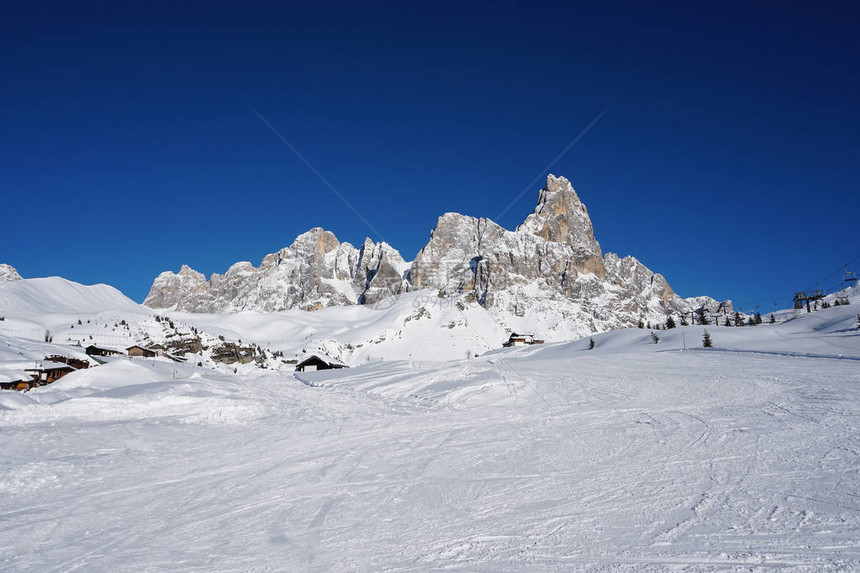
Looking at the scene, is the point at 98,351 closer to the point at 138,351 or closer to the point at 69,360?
the point at 138,351

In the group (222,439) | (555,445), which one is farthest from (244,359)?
(555,445)

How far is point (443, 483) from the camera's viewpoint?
784 centimetres

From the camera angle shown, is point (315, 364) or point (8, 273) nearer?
point (315, 364)

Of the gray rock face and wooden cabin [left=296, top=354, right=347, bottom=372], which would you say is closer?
wooden cabin [left=296, top=354, right=347, bottom=372]

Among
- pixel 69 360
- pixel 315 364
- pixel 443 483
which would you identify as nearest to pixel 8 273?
pixel 69 360

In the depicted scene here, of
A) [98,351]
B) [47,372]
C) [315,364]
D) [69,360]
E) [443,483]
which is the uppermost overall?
[98,351]

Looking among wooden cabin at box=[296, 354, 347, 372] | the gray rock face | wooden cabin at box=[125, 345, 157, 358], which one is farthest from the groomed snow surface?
the gray rock face

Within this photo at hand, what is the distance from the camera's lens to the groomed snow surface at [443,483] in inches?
203

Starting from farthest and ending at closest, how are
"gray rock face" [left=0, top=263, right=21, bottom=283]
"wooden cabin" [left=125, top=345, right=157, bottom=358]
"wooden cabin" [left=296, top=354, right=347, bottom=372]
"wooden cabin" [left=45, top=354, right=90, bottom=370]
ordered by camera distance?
"gray rock face" [left=0, top=263, right=21, bottom=283]
"wooden cabin" [left=125, top=345, right=157, bottom=358]
"wooden cabin" [left=296, top=354, right=347, bottom=372]
"wooden cabin" [left=45, top=354, right=90, bottom=370]

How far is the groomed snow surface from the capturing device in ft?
16.9

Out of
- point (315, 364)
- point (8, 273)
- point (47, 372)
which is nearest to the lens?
point (47, 372)

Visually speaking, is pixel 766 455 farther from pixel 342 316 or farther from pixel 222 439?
pixel 342 316

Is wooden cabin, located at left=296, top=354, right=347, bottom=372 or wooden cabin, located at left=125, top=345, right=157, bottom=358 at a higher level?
wooden cabin, located at left=125, top=345, right=157, bottom=358

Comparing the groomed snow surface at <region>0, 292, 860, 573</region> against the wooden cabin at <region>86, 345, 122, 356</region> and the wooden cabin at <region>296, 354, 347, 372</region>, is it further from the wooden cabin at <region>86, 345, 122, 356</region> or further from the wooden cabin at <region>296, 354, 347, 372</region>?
the wooden cabin at <region>86, 345, 122, 356</region>
